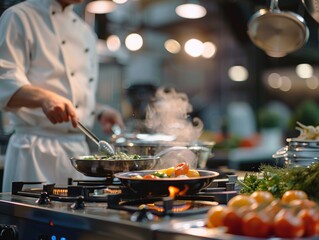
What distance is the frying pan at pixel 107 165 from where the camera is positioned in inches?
81.8

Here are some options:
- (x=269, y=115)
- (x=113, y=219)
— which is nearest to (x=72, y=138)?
(x=113, y=219)

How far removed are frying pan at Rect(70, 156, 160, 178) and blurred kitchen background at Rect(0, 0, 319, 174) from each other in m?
4.63

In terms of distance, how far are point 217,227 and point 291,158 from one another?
84cm

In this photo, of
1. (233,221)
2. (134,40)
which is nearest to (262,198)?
(233,221)

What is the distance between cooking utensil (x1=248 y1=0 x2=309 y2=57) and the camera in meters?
2.76

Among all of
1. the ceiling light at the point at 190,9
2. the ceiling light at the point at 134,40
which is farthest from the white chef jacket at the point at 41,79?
the ceiling light at the point at 134,40

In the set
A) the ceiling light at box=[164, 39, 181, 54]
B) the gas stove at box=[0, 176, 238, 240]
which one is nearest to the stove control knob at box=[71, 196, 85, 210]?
the gas stove at box=[0, 176, 238, 240]

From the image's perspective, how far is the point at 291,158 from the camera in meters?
2.13

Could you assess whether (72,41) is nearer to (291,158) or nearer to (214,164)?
(291,158)

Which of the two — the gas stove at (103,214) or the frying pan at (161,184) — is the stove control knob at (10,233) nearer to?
the gas stove at (103,214)

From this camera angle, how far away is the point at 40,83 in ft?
8.86

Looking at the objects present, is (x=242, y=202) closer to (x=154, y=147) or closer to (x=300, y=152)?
(x=300, y=152)

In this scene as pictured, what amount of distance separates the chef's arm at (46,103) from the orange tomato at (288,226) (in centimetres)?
120

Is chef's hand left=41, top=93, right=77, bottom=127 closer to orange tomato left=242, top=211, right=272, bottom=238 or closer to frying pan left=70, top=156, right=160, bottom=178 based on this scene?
frying pan left=70, top=156, right=160, bottom=178
